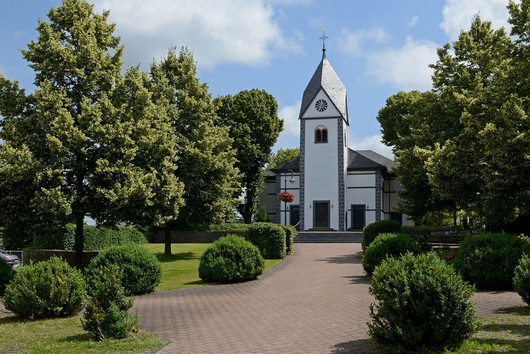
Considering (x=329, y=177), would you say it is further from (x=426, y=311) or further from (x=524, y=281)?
(x=426, y=311)

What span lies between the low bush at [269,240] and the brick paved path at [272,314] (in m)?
7.16

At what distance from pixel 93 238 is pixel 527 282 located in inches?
1087

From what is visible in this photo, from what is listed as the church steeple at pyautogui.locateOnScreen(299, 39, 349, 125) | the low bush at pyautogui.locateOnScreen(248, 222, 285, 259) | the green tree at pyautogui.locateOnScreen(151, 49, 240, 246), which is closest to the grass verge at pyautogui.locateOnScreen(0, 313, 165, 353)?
the low bush at pyautogui.locateOnScreen(248, 222, 285, 259)

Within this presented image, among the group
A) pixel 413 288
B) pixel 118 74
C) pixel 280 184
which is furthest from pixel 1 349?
pixel 280 184

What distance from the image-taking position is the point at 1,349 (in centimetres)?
870

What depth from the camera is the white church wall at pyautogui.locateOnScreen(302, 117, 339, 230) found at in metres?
48.4

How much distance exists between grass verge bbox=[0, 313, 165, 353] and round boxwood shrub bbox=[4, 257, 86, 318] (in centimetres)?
35

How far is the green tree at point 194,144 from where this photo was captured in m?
28.4

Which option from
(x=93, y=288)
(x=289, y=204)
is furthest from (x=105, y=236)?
(x=93, y=288)

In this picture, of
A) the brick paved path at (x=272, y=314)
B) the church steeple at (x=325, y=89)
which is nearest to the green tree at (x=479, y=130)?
the brick paved path at (x=272, y=314)

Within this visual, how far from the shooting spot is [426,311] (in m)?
7.48

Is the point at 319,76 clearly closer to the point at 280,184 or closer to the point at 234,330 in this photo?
the point at 280,184

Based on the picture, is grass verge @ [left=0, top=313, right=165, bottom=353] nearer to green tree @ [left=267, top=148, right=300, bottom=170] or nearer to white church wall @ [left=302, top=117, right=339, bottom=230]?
white church wall @ [left=302, top=117, right=339, bottom=230]

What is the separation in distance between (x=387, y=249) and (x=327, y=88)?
33.8 metres
